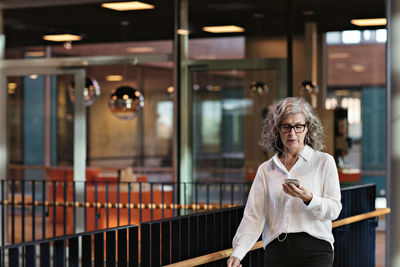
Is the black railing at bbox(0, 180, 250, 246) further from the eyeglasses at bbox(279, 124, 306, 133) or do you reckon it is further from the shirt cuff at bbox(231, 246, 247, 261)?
the eyeglasses at bbox(279, 124, 306, 133)

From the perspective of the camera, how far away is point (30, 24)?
11.0 meters

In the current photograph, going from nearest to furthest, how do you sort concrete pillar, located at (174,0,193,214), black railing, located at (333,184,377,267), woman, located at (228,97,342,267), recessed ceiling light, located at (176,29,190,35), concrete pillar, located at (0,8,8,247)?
woman, located at (228,97,342,267) < black railing, located at (333,184,377,267) < concrete pillar, located at (174,0,193,214) < recessed ceiling light, located at (176,29,190,35) < concrete pillar, located at (0,8,8,247)

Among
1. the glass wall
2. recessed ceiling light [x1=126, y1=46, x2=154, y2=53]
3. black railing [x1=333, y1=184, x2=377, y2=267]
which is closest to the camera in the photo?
black railing [x1=333, y1=184, x2=377, y2=267]

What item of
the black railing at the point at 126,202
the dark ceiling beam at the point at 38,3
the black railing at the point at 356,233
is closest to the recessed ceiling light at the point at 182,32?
the dark ceiling beam at the point at 38,3

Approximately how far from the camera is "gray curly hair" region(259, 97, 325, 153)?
3488mm

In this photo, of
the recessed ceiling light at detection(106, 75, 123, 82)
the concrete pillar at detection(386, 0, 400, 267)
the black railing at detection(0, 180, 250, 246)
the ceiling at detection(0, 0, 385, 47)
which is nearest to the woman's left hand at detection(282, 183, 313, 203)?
the concrete pillar at detection(386, 0, 400, 267)

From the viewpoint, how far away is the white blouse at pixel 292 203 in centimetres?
351

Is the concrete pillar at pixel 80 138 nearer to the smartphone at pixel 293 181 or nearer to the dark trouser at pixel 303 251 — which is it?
the dark trouser at pixel 303 251

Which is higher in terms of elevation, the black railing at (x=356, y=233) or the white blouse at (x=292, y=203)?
the white blouse at (x=292, y=203)

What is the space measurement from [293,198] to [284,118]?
0.39m

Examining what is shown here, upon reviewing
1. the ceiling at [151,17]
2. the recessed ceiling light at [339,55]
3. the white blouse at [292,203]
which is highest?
the ceiling at [151,17]

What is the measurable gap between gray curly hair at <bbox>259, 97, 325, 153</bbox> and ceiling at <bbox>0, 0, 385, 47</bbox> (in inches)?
241

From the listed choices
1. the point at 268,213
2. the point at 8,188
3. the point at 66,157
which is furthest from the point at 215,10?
the point at 268,213

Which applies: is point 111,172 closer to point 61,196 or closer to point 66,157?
point 66,157
